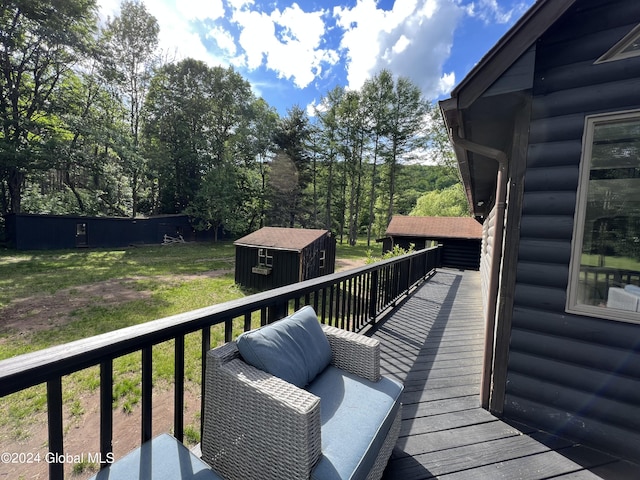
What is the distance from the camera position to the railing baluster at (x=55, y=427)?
0.90 meters

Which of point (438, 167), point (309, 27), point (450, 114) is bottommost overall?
point (450, 114)

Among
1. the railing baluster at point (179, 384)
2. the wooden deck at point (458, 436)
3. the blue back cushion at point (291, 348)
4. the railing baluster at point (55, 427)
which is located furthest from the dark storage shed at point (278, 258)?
the railing baluster at point (55, 427)

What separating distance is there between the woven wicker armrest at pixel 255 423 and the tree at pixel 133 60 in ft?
65.2

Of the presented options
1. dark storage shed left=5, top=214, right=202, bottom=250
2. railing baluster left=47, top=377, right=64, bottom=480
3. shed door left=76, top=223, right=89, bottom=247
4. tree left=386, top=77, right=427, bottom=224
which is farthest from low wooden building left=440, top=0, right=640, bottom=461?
tree left=386, top=77, right=427, bottom=224

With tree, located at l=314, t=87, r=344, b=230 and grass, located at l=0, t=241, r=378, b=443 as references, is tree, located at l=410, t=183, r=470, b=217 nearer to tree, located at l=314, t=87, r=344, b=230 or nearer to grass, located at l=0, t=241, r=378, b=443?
tree, located at l=314, t=87, r=344, b=230

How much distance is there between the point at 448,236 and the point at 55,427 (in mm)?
14161

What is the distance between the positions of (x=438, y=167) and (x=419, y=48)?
11.4 m

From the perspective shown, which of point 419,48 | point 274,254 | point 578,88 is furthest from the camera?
point 419,48

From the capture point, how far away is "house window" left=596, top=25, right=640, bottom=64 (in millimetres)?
1655

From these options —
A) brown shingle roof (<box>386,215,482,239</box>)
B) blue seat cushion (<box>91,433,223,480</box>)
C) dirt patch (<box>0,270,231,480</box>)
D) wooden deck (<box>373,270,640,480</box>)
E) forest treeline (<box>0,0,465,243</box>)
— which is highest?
forest treeline (<box>0,0,465,243</box>)

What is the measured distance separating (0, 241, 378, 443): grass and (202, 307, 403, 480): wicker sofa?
1.87 meters

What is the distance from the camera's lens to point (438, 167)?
2267cm

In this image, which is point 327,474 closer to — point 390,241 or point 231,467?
point 231,467

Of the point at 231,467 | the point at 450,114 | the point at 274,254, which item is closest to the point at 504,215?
the point at 450,114
